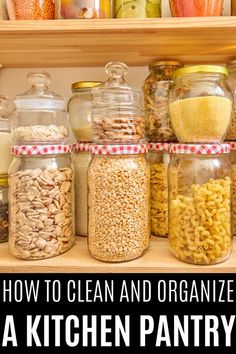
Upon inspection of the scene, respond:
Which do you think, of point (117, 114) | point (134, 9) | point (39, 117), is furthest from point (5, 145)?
point (134, 9)

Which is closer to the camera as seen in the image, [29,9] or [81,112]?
[29,9]

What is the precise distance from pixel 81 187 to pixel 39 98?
24 centimetres

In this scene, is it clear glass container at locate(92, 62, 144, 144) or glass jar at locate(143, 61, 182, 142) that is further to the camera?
glass jar at locate(143, 61, 182, 142)

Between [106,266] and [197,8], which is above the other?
[197,8]

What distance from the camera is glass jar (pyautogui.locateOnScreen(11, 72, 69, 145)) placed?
77 centimetres

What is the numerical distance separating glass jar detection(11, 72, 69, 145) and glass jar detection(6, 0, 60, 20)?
12 centimetres

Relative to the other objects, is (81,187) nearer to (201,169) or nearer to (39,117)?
(39,117)

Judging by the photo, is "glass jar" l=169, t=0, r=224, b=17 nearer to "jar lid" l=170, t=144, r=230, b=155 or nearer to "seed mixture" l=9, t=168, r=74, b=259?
"jar lid" l=170, t=144, r=230, b=155

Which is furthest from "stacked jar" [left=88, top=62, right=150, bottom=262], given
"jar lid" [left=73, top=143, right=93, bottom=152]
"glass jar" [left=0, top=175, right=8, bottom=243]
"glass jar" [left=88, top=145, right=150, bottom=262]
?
"glass jar" [left=0, top=175, right=8, bottom=243]

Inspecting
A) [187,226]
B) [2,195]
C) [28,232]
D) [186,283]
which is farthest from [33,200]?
[186,283]

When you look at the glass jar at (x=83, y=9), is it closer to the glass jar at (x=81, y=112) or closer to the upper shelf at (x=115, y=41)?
the upper shelf at (x=115, y=41)

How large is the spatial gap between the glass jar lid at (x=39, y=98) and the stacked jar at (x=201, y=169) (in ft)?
0.85

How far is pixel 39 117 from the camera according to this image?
2.68ft

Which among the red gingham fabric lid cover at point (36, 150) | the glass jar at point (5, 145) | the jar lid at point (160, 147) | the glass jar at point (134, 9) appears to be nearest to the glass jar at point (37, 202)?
the red gingham fabric lid cover at point (36, 150)
